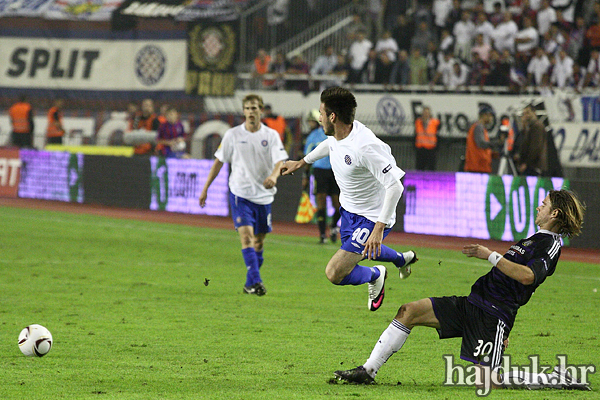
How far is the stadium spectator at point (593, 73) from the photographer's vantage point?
70.4 ft

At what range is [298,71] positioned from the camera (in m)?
25.5

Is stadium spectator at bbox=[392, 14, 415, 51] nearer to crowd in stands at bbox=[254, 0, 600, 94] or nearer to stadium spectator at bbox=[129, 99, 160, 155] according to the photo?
crowd in stands at bbox=[254, 0, 600, 94]

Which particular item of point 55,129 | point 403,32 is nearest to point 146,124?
point 55,129

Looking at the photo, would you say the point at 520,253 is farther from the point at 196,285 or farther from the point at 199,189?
the point at 199,189

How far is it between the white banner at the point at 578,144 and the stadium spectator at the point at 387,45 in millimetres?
5922

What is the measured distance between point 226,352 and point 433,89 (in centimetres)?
1600

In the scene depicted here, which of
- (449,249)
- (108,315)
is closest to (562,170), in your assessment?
(449,249)

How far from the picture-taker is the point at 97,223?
1938 cm

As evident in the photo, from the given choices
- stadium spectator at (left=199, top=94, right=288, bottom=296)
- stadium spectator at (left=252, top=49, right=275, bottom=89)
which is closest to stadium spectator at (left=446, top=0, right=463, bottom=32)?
stadium spectator at (left=252, top=49, right=275, bottom=89)

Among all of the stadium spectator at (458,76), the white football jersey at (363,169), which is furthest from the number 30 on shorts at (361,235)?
the stadium spectator at (458,76)

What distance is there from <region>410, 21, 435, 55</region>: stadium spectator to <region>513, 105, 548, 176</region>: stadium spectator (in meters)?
7.33

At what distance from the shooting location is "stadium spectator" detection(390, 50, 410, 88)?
23.2 meters

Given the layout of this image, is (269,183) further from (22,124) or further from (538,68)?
(22,124)

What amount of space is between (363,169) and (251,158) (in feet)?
11.5
